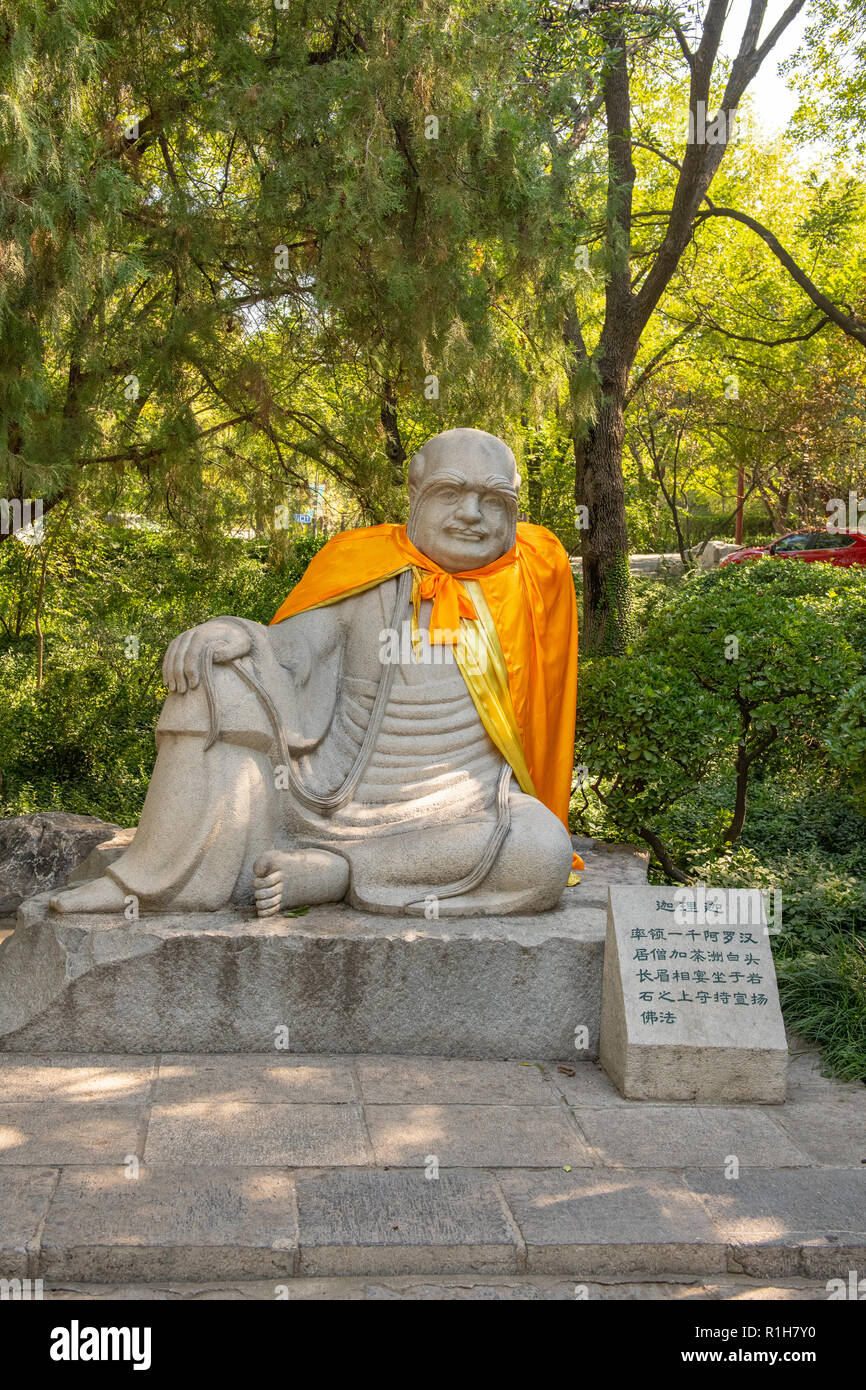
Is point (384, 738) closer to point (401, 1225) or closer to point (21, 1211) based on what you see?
point (401, 1225)

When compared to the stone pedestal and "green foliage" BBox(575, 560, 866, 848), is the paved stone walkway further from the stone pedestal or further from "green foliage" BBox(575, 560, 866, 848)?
"green foliage" BBox(575, 560, 866, 848)

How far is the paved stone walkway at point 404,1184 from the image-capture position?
2914 millimetres

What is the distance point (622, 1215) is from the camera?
3.16 meters

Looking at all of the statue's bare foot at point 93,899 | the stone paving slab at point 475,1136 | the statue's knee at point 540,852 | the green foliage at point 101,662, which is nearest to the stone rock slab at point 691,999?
the statue's knee at point 540,852

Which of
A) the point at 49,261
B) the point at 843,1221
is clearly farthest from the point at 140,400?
the point at 843,1221

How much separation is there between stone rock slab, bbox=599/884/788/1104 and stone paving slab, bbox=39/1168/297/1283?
133 centimetres

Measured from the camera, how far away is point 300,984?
414 centimetres

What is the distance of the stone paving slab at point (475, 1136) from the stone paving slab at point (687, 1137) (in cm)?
9

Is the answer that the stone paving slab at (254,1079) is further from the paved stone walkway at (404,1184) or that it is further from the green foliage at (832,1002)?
the green foliage at (832,1002)

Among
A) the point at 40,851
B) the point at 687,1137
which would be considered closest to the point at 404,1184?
the point at 687,1137

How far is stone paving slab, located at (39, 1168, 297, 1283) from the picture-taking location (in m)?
2.87

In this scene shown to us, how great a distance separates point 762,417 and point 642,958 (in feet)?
54.0

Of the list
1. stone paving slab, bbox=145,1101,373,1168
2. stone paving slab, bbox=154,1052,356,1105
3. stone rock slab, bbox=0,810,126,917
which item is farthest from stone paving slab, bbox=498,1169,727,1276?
stone rock slab, bbox=0,810,126,917

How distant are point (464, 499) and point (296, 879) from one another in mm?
1624
